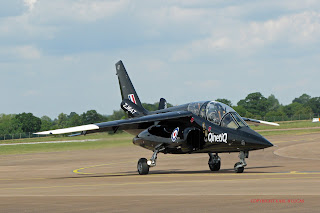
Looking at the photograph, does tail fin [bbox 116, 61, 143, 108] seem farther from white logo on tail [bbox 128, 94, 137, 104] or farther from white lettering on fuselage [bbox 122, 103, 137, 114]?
white lettering on fuselage [bbox 122, 103, 137, 114]

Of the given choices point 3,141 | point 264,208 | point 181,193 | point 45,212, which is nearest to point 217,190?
point 181,193

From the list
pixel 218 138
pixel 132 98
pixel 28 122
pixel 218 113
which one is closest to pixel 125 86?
pixel 132 98

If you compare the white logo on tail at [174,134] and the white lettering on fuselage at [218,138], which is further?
the white logo on tail at [174,134]

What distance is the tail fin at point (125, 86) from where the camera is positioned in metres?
37.0

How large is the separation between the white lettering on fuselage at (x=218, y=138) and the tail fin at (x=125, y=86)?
9490mm

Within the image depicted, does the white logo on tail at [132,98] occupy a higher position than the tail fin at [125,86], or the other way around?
the tail fin at [125,86]

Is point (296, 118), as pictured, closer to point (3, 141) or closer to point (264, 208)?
point (3, 141)

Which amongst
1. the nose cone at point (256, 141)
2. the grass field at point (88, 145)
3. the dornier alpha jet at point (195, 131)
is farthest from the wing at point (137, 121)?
the grass field at point (88, 145)

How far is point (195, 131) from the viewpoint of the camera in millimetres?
29078

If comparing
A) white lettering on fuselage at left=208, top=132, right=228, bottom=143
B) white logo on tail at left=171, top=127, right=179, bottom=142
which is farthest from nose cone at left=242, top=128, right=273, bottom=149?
white logo on tail at left=171, top=127, right=179, bottom=142

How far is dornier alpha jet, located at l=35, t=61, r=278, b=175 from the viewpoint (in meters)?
27.2

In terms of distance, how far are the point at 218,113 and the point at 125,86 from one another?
421 inches

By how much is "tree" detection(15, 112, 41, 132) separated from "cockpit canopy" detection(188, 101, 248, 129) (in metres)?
104

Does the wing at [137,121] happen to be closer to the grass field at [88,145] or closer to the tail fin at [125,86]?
the tail fin at [125,86]
